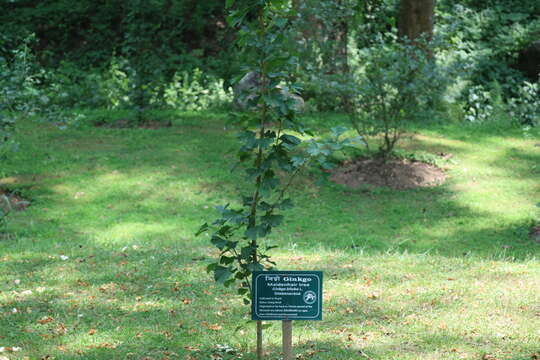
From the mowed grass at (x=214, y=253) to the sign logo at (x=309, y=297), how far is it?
662 millimetres

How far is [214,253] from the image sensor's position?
19.1 feet

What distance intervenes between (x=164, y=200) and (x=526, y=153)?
5473mm

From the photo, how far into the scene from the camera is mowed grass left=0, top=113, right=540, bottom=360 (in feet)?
12.9

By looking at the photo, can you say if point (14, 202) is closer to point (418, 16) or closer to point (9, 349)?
Answer: point (9, 349)

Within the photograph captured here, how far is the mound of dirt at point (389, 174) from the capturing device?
9.10m

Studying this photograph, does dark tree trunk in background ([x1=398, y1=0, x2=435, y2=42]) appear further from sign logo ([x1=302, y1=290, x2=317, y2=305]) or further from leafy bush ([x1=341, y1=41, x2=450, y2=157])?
sign logo ([x1=302, y1=290, x2=317, y2=305])

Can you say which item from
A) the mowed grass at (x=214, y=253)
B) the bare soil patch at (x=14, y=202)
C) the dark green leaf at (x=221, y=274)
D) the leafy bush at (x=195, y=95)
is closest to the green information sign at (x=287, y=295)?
the dark green leaf at (x=221, y=274)

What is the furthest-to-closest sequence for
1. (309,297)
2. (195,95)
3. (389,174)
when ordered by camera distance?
1. (195,95)
2. (389,174)
3. (309,297)

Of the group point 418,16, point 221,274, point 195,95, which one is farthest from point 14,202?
point 418,16

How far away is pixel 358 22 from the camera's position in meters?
12.2

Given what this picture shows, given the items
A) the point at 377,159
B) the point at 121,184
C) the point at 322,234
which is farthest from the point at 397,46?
the point at 121,184

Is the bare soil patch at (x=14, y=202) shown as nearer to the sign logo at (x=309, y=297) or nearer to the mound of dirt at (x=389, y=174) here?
the mound of dirt at (x=389, y=174)

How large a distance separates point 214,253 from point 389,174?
404 centimetres

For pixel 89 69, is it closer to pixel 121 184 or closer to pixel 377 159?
pixel 121 184
